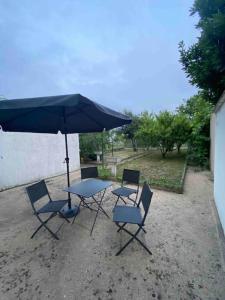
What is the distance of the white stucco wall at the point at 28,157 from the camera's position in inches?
227

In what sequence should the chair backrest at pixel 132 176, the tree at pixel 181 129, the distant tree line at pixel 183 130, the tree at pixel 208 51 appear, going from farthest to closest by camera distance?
the tree at pixel 181 129 → the distant tree line at pixel 183 130 → the chair backrest at pixel 132 176 → the tree at pixel 208 51

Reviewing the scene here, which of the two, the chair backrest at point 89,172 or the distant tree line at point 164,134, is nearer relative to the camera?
the chair backrest at point 89,172

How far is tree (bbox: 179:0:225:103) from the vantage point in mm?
2705

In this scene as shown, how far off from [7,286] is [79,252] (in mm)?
907

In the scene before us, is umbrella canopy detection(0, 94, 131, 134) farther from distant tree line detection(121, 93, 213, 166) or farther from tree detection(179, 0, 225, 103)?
distant tree line detection(121, 93, 213, 166)

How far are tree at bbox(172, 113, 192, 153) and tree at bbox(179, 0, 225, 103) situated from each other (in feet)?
23.8

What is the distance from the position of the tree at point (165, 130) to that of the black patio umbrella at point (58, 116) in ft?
23.0

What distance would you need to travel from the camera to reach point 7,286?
2057 mm

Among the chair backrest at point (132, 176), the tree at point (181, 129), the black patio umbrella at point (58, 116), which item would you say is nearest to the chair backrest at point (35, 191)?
the black patio umbrella at point (58, 116)

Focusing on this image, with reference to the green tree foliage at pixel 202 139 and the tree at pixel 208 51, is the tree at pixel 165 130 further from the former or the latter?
the tree at pixel 208 51

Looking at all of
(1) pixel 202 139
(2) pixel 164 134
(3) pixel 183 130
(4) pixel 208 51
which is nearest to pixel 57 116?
(4) pixel 208 51

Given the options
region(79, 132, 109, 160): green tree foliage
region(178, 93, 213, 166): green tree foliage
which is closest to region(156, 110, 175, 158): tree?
region(178, 93, 213, 166): green tree foliage

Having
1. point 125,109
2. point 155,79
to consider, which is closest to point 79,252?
point 125,109

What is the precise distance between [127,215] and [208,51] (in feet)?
9.59
